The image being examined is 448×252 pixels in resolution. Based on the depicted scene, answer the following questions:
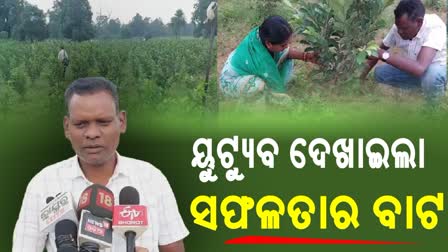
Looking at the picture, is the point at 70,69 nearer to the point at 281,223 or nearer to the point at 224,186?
the point at 224,186

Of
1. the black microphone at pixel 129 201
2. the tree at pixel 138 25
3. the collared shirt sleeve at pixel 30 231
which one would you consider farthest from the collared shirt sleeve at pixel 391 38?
the collared shirt sleeve at pixel 30 231

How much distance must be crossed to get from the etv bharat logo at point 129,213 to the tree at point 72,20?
1.24 meters

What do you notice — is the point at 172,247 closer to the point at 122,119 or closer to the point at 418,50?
the point at 122,119

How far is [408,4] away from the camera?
3779mm

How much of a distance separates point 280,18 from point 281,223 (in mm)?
970

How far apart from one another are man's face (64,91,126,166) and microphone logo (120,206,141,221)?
58cm

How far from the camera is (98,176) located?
3490 mm

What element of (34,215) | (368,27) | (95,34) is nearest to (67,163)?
(34,215)

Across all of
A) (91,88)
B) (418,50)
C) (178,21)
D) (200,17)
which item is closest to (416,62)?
(418,50)

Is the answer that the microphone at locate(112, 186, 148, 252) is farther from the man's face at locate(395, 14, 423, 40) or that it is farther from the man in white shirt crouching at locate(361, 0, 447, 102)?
the man's face at locate(395, 14, 423, 40)

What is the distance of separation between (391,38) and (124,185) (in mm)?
1434

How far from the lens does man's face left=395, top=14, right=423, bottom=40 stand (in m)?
3.79

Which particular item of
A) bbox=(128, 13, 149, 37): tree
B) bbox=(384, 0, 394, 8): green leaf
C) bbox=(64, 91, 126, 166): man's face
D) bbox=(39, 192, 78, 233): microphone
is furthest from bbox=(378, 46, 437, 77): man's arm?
bbox=(39, 192, 78, 233): microphone

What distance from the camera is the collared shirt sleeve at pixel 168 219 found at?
3578 mm
